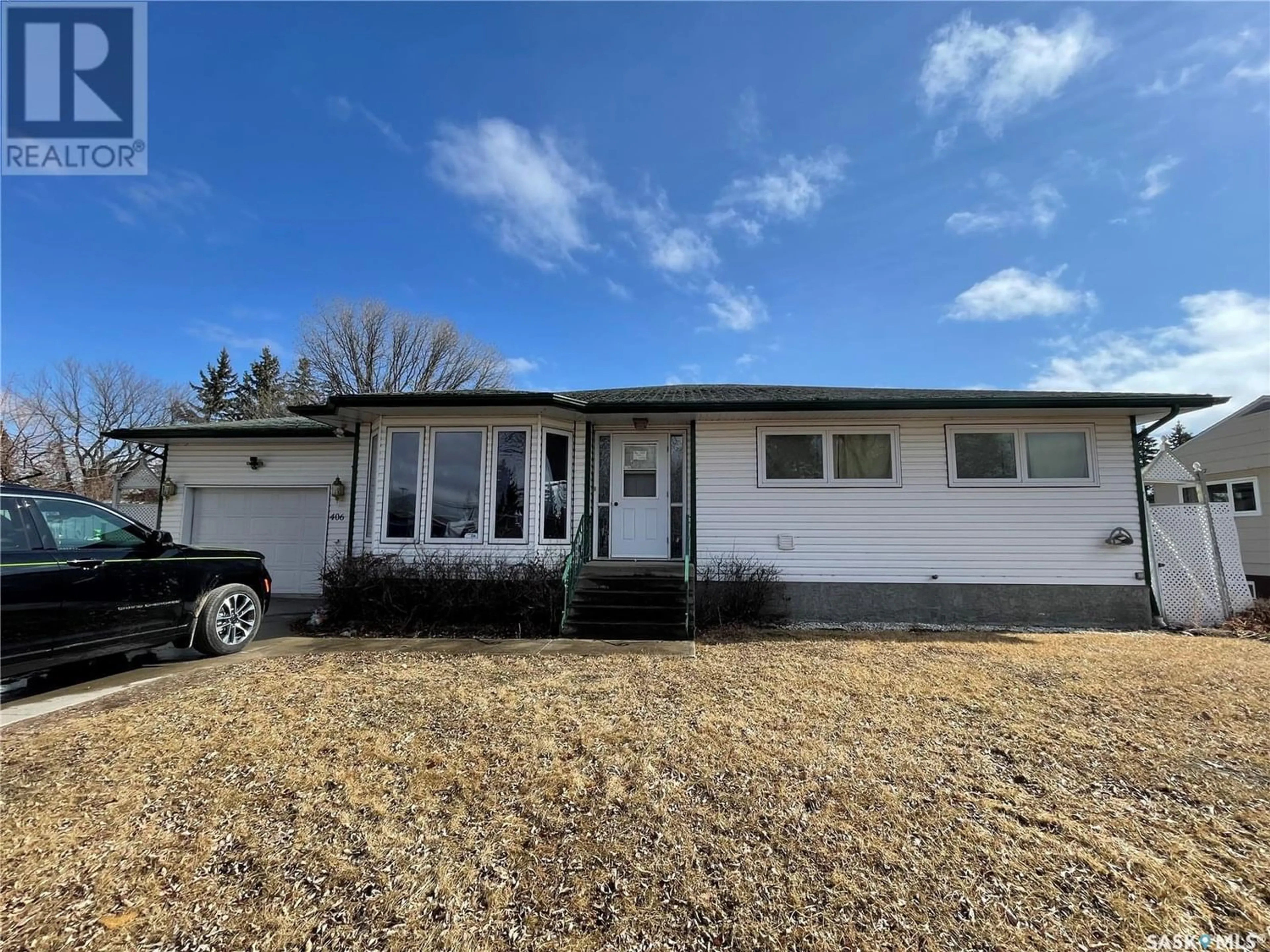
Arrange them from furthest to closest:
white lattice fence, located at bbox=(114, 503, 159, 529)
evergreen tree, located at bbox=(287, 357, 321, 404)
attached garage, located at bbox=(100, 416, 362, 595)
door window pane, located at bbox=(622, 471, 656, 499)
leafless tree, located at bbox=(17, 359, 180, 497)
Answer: evergreen tree, located at bbox=(287, 357, 321, 404) → leafless tree, located at bbox=(17, 359, 180, 497) → white lattice fence, located at bbox=(114, 503, 159, 529) → attached garage, located at bbox=(100, 416, 362, 595) → door window pane, located at bbox=(622, 471, 656, 499)

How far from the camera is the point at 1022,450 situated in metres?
8.26

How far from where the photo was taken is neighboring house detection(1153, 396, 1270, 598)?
38.8ft

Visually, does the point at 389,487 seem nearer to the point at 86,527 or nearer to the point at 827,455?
the point at 86,527

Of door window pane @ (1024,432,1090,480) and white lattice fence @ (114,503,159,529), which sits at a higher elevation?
door window pane @ (1024,432,1090,480)

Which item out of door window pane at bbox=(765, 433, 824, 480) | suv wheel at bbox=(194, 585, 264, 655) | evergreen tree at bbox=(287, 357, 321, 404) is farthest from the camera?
evergreen tree at bbox=(287, 357, 321, 404)

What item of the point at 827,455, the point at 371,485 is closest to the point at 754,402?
the point at 827,455

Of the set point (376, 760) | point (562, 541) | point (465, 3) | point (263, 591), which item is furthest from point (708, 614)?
point (465, 3)

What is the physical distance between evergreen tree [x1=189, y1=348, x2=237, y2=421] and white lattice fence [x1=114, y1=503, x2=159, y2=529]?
24.6m

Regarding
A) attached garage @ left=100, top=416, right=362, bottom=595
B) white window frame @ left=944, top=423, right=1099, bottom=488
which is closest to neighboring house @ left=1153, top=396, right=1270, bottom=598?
white window frame @ left=944, top=423, right=1099, bottom=488

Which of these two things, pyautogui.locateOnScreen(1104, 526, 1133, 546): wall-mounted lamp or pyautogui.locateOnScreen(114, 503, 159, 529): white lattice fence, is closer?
pyautogui.locateOnScreen(1104, 526, 1133, 546): wall-mounted lamp

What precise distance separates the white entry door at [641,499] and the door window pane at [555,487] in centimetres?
94

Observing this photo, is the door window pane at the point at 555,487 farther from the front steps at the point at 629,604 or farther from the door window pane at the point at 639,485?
the door window pane at the point at 639,485

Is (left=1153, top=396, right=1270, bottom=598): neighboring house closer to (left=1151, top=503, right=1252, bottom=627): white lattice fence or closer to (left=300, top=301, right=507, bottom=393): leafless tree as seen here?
(left=1151, top=503, right=1252, bottom=627): white lattice fence

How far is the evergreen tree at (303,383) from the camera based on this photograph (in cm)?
2848
